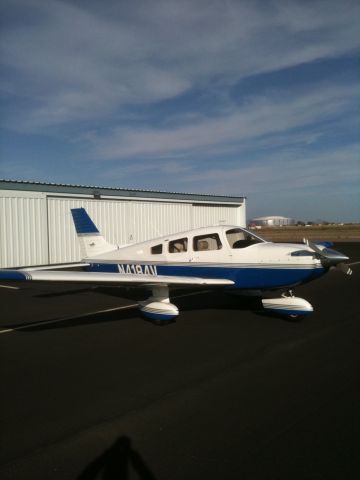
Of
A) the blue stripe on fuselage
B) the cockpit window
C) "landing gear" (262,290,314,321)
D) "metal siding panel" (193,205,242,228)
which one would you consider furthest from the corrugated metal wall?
"landing gear" (262,290,314,321)

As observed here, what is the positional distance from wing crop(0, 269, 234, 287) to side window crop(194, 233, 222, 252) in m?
0.78

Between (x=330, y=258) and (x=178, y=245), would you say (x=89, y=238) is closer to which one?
(x=178, y=245)

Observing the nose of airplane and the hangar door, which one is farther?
the hangar door

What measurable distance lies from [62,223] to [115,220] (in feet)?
10.4

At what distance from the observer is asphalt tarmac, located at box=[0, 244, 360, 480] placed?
3.08 metres

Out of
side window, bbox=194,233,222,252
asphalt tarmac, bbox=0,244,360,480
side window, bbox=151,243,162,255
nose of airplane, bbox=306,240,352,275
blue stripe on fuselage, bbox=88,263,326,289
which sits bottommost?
asphalt tarmac, bbox=0,244,360,480

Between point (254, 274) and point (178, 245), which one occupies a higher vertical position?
point (178, 245)

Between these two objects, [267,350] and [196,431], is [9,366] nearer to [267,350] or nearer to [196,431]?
[196,431]

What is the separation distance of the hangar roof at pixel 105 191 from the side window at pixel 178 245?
37.6ft

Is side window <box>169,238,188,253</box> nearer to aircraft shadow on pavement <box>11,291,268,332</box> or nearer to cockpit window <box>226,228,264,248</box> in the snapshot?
cockpit window <box>226,228,264,248</box>

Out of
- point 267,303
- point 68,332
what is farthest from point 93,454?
point 267,303

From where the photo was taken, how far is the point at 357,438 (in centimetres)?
337

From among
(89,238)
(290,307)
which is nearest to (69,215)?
(89,238)

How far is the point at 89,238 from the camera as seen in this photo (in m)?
11.3
